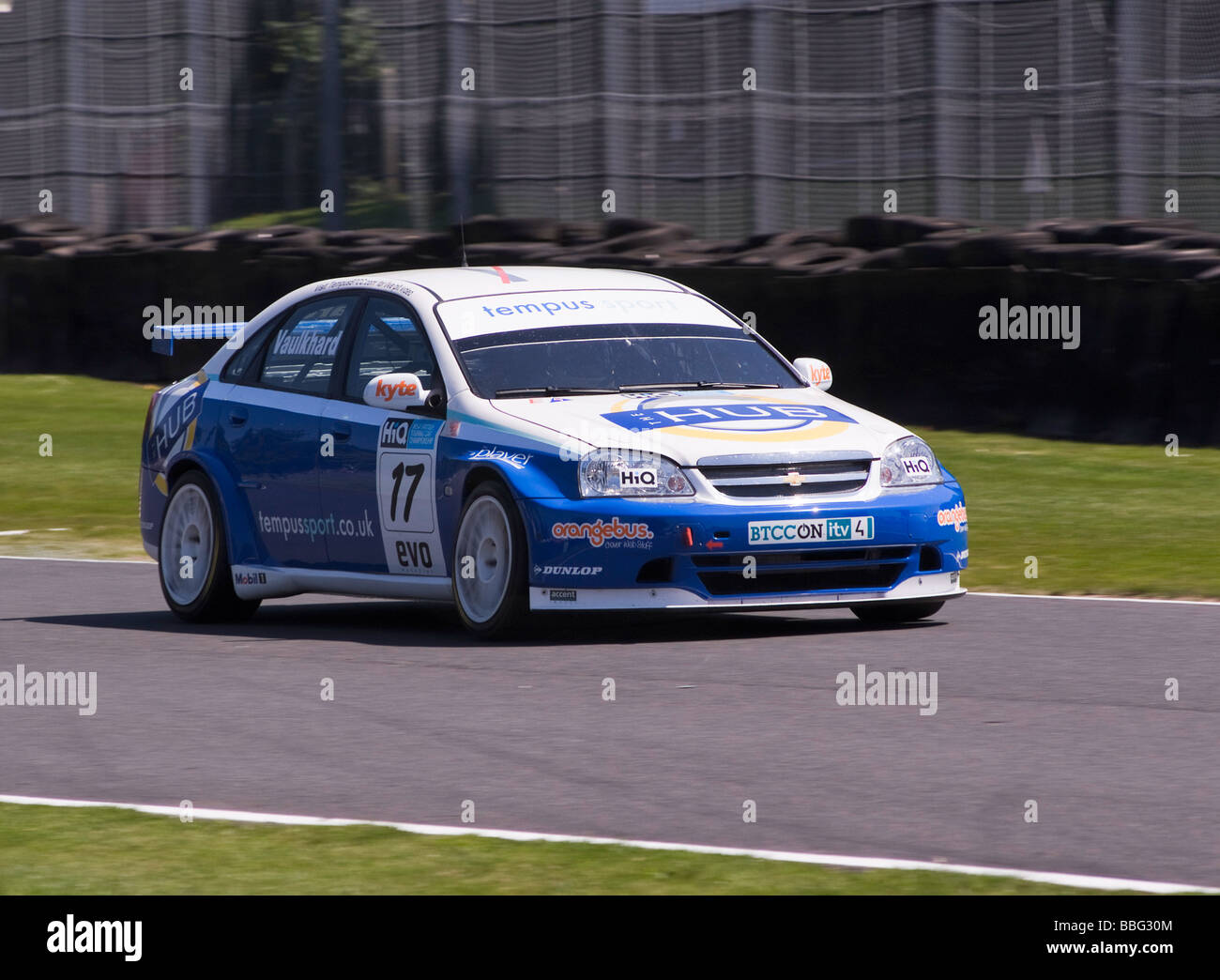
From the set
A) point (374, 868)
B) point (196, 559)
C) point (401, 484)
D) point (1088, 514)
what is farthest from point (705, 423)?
point (1088, 514)

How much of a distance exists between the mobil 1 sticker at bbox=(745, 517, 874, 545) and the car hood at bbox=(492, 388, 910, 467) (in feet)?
0.96

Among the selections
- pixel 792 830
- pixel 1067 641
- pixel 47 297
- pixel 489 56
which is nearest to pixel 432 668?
pixel 1067 641

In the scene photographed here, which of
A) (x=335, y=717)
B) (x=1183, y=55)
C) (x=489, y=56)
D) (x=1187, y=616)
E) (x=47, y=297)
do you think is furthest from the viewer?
(x=47, y=297)

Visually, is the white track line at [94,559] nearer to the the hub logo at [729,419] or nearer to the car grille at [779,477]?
the the hub logo at [729,419]

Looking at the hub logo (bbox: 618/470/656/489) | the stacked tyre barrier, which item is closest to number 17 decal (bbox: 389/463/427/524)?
the hub logo (bbox: 618/470/656/489)

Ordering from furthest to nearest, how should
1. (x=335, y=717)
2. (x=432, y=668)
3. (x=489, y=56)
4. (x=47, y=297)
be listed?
(x=47, y=297)
(x=489, y=56)
(x=432, y=668)
(x=335, y=717)

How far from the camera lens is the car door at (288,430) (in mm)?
10695

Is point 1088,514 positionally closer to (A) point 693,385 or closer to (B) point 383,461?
(A) point 693,385

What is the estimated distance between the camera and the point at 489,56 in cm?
2300

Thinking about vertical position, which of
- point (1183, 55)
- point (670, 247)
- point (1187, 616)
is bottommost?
point (1187, 616)

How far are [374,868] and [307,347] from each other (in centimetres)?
598

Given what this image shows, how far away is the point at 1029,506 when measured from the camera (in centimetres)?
1576

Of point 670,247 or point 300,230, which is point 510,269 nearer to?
point 670,247

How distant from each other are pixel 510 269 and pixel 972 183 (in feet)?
29.8
